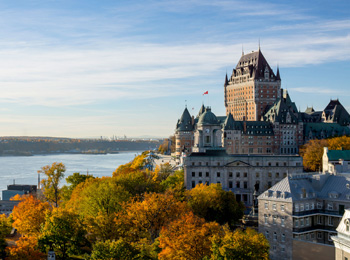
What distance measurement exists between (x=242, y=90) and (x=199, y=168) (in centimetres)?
10100

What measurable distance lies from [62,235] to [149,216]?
1196 centimetres

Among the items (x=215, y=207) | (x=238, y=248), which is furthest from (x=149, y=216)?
(x=238, y=248)

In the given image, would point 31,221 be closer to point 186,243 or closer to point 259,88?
point 186,243

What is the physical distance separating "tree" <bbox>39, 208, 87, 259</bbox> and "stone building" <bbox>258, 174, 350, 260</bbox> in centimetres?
2596

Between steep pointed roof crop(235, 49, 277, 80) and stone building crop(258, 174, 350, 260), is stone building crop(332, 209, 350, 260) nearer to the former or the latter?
stone building crop(258, 174, 350, 260)

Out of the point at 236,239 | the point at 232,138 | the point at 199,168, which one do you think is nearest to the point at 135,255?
the point at 236,239

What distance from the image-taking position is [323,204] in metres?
68.3

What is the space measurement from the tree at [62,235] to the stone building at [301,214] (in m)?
26.0

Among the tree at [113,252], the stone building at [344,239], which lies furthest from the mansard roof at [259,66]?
the stone building at [344,239]

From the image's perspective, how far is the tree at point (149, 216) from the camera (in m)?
64.9

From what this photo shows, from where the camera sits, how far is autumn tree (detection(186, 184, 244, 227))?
7714cm

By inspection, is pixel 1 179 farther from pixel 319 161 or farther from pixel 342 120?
pixel 342 120

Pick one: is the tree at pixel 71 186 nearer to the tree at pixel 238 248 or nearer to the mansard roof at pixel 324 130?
the tree at pixel 238 248

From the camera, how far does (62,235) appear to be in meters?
61.8
